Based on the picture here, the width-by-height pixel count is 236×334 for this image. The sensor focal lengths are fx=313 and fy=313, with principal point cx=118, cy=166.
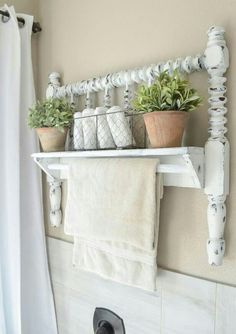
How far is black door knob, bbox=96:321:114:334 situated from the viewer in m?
1.06

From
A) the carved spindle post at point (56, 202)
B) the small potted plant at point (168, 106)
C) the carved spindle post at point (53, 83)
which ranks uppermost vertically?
the carved spindle post at point (53, 83)

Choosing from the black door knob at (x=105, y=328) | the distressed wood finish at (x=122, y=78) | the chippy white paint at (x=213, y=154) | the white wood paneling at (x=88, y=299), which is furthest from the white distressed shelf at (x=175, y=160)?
the black door knob at (x=105, y=328)

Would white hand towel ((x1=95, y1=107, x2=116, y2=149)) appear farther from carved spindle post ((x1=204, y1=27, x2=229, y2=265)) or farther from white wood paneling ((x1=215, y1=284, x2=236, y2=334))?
white wood paneling ((x1=215, y1=284, x2=236, y2=334))

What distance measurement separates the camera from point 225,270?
854mm

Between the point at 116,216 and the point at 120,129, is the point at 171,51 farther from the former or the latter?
the point at 116,216

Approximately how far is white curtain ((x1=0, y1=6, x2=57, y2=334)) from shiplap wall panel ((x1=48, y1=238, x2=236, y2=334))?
7 cm

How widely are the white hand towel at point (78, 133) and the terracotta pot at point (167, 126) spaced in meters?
0.33

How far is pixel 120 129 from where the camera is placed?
3.14ft

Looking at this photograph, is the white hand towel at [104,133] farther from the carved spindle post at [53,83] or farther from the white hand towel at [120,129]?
the carved spindle post at [53,83]

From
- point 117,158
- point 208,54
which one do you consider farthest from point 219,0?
point 117,158

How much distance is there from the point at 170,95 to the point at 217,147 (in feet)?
0.61

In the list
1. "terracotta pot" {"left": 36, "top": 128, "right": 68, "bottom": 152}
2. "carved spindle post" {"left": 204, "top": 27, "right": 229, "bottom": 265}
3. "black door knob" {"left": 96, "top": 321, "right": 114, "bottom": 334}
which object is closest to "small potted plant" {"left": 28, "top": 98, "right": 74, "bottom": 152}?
"terracotta pot" {"left": 36, "top": 128, "right": 68, "bottom": 152}

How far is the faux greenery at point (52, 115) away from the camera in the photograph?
1115mm

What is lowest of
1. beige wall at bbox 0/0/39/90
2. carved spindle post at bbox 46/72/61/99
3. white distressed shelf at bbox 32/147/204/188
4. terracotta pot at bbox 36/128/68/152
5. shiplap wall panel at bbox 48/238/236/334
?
shiplap wall panel at bbox 48/238/236/334
